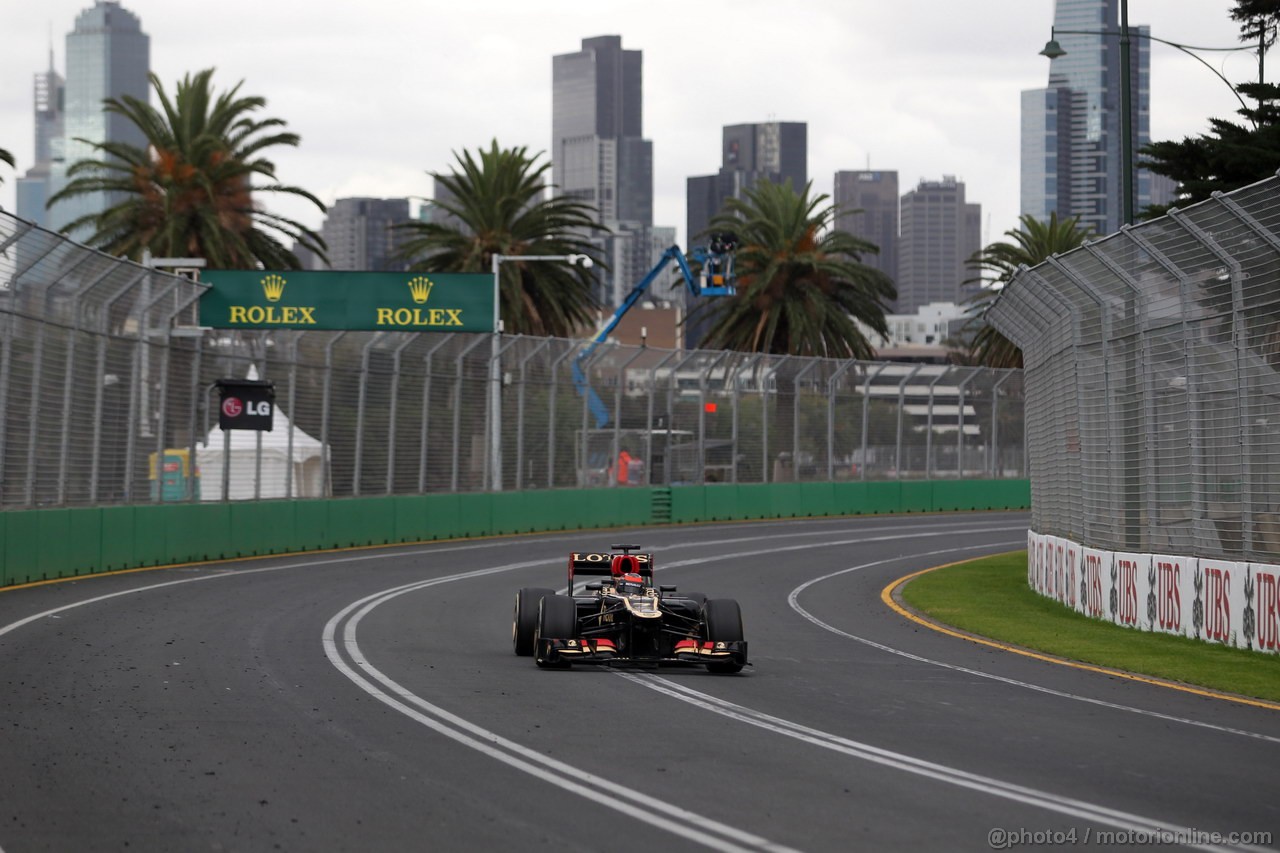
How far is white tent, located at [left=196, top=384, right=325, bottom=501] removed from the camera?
98.7 ft

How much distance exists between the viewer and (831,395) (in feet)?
163

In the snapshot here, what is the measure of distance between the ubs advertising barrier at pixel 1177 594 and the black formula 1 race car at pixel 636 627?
198 inches

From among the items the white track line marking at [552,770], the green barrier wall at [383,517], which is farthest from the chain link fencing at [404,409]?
the white track line marking at [552,770]

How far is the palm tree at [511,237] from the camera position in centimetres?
4772

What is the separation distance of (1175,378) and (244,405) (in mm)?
18252

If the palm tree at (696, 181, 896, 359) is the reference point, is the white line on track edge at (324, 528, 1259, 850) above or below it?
below

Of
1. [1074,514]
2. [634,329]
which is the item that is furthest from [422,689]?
[634,329]

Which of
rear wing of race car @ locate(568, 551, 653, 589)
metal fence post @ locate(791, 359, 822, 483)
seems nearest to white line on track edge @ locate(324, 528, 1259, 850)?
rear wing of race car @ locate(568, 551, 653, 589)

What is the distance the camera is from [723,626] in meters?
13.9

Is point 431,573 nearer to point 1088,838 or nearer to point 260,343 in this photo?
point 260,343

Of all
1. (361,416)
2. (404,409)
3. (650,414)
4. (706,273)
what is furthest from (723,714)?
(706,273)

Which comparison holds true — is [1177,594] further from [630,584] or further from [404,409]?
[404,409]

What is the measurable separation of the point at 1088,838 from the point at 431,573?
755 inches

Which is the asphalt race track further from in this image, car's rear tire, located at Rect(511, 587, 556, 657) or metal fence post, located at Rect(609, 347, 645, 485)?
metal fence post, located at Rect(609, 347, 645, 485)
